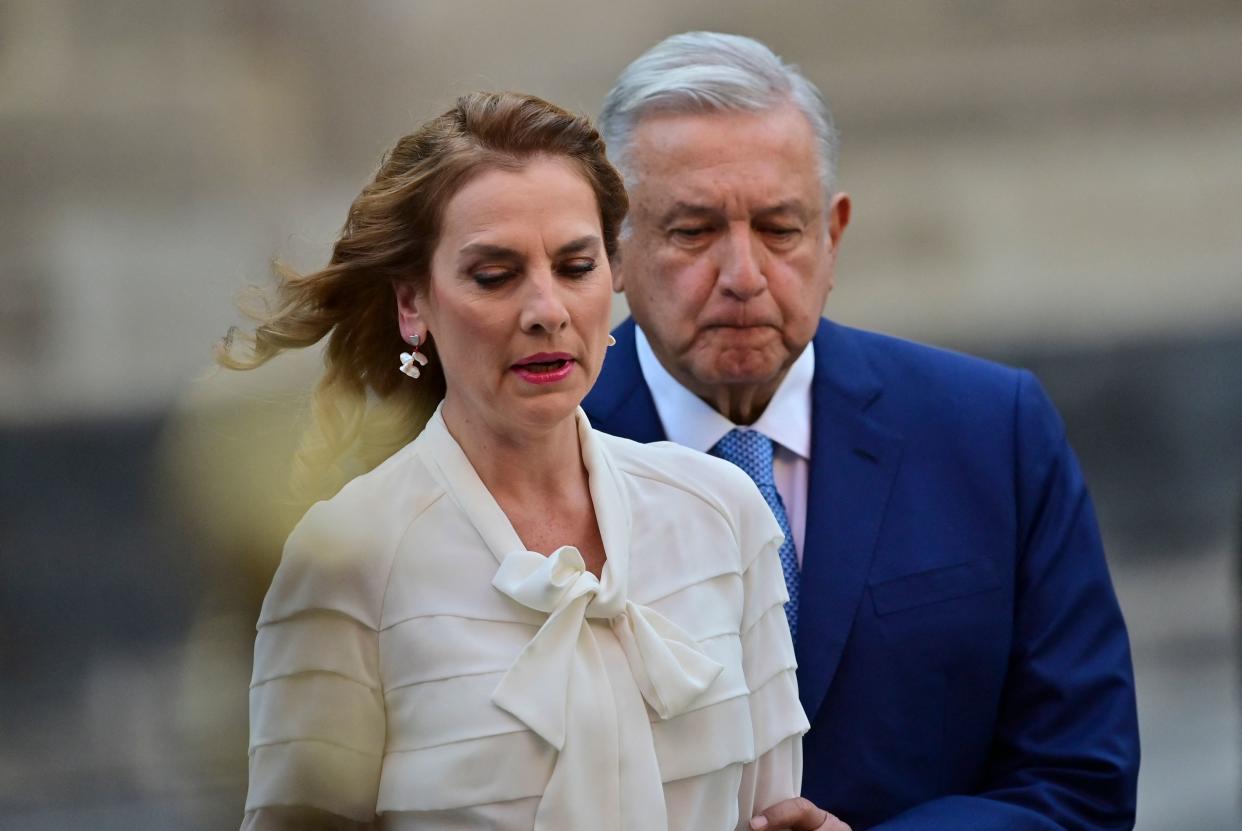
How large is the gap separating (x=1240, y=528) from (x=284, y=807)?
250 cm

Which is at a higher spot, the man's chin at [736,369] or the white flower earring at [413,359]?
the white flower earring at [413,359]

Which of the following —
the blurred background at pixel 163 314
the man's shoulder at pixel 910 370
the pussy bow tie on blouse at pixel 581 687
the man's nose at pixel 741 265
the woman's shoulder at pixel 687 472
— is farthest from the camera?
the man's shoulder at pixel 910 370

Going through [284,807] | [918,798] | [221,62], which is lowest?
[918,798]

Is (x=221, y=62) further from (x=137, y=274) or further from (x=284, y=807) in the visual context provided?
(x=284, y=807)

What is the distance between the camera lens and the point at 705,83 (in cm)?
153

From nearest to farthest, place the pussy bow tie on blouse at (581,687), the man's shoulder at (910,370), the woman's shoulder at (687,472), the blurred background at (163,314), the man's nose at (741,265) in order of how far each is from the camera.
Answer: the blurred background at (163,314) < the pussy bow tie on blouse at (581,687) < the woman's shoulder at (687,472) < the man's nose at (741,265) < the man's shoulder at (910,370)

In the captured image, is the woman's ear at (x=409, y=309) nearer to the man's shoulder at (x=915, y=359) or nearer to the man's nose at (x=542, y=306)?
the man's nose at (x=542, y=306)

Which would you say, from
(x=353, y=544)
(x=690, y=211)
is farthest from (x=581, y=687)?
(x=690, y=211)

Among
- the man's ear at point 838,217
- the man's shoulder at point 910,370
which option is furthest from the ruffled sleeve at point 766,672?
the man's ear at point 838,217

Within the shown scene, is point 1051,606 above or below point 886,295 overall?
below

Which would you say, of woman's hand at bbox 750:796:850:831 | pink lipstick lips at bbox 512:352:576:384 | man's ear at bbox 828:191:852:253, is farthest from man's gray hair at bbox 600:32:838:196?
woman's hand at bbox 750:796:850:831

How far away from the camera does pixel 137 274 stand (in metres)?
1.00

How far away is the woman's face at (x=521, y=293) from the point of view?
106cm

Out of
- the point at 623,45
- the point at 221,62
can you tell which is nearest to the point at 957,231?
the point at 623,45
